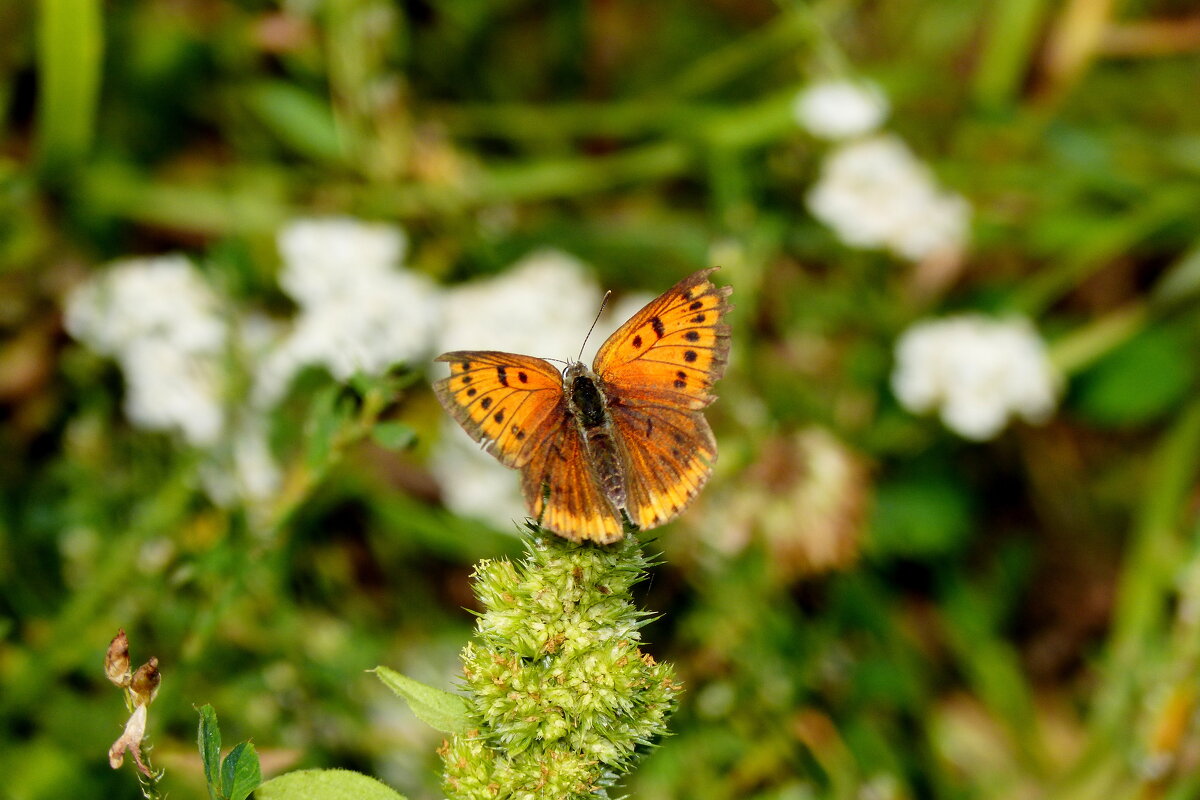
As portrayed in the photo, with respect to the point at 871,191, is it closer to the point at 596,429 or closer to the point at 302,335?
the point at 302,335

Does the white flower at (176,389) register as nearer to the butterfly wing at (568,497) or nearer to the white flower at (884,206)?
the butterfly wing at (568,497)

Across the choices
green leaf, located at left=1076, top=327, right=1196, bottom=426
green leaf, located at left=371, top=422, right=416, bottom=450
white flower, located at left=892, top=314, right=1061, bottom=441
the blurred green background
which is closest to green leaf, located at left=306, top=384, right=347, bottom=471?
green leaf, located at left=371, top=422, right=416, bottom=450

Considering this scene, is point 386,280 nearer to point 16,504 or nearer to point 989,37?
point 16,504

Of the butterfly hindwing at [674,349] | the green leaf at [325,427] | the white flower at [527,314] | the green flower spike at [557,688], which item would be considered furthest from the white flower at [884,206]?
the green flower spike at [557,688]

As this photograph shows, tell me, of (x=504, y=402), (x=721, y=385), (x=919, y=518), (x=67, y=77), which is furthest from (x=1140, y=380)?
(x=67, y=77)

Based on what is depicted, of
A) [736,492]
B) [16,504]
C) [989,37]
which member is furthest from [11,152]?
[989,37]
